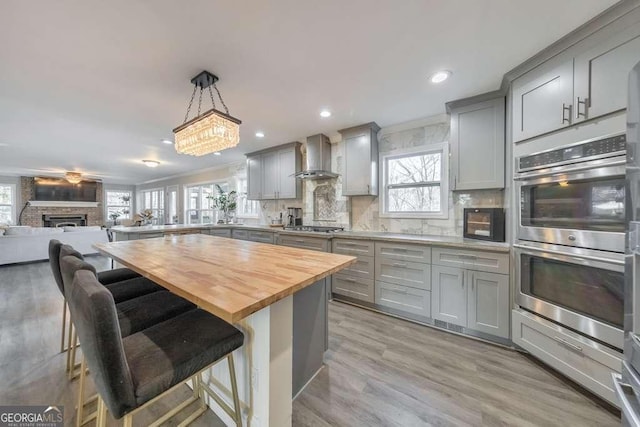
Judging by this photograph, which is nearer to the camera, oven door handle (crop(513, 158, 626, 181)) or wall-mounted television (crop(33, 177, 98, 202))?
oven door handle (crop(513, 158, 626, 181))

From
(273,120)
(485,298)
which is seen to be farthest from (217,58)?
(485,298)

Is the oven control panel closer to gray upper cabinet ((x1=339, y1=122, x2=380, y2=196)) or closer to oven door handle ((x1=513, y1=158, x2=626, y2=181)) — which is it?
oven door handle ((x1=513, y1=158, x2=626, y2=181))

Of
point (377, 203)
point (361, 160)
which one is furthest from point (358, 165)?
point (377, 203)

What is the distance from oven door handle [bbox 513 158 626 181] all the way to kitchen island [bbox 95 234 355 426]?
63.1 inches

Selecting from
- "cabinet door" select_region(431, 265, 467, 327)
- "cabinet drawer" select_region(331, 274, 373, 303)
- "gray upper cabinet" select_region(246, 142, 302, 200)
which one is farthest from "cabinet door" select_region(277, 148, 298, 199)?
"cabinet door" select_region(431, 265, 467, 327)

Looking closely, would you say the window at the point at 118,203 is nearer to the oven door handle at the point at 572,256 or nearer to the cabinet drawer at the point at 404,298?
the cabinet drawer at the point at 404,298

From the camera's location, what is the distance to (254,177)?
4664 millimetres

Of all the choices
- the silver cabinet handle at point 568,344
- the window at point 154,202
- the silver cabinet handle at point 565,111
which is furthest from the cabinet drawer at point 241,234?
the window at point 154,202

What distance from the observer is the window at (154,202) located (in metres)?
8.45

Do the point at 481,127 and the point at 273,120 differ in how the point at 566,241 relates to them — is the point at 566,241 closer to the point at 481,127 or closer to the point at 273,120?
the point at 481,127

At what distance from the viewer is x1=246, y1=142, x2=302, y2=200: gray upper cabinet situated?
4.09 m

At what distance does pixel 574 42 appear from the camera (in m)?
1.58

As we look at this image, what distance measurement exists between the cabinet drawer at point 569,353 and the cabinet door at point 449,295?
39 cm

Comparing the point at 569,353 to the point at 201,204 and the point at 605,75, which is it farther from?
the point at 201,204
